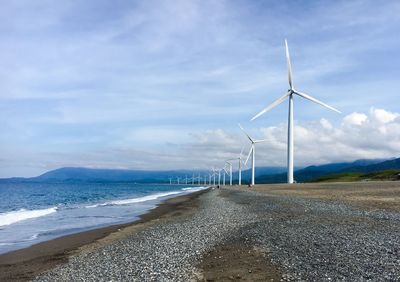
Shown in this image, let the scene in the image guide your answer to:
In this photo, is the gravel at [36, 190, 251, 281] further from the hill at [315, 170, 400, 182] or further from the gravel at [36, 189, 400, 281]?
the hill at [315, 170, 400, 182]

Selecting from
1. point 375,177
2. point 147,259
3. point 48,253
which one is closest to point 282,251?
point 147,259

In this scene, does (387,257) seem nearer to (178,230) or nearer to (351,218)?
(351,218)

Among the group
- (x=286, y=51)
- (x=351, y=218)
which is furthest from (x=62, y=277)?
(x=286, y=51)

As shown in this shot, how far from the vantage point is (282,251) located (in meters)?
17.0

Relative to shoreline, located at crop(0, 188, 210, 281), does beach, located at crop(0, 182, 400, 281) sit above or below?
above

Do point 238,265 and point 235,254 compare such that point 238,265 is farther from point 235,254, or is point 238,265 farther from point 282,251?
point 282,251

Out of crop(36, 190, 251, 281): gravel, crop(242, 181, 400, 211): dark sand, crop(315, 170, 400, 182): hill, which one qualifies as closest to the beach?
crop(36, 190, 251, 281): gravel

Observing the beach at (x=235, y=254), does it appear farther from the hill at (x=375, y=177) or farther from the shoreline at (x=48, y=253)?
the hill at (x=375, y=177)

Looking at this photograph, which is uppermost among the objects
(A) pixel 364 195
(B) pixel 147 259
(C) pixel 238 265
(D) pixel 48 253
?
A: (A) pixel 364 195

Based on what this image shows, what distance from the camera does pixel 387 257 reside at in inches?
582

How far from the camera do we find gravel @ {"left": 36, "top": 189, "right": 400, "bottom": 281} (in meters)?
13.9

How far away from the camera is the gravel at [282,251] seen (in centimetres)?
1385

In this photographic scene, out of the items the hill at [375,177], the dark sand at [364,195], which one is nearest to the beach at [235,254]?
the dark sand at [364,195]

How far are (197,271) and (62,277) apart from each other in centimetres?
510
